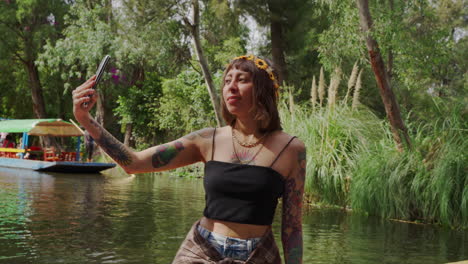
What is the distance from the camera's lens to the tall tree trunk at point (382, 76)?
8945 mm

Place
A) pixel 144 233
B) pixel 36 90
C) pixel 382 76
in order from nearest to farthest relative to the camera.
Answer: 1. pixel 144 233
2. pixel 382 76
3. pixel 36 90

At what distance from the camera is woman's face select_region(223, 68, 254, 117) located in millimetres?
2240

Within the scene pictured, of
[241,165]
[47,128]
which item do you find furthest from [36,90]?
[241,165]

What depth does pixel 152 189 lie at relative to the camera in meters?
14.3

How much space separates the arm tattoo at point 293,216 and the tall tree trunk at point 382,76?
6889mm

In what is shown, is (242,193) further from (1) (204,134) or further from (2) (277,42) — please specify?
(2) (277,42)

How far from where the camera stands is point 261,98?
7.47 ft

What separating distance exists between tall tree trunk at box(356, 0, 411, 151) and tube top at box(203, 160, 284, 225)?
7.07m

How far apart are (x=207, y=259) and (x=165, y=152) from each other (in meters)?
0.55

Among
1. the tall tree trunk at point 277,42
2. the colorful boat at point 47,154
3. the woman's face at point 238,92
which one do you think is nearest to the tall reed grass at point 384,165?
the woman's face at point 238,92

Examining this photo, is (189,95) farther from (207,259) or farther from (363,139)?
(207,259)

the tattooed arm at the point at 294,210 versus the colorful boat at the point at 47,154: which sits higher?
the colorful boat at the point at 47,154

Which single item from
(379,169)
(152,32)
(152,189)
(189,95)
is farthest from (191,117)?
(379,169)

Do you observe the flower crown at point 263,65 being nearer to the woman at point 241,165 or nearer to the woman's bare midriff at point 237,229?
the woman at point 241,165
